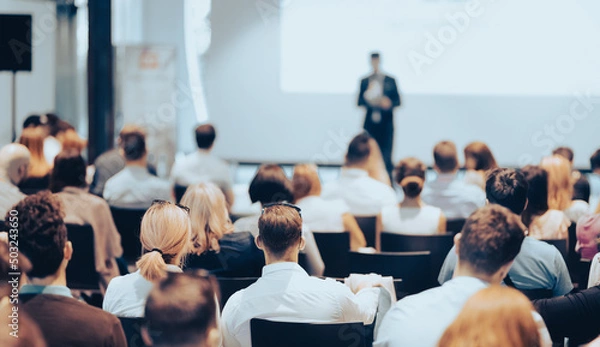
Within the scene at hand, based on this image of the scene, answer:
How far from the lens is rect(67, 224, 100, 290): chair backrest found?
14.1 feet

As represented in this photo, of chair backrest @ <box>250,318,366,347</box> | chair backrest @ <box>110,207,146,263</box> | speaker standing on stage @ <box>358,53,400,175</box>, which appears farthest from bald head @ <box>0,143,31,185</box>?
speaker standing on stage @ <box>358,53,400,175</box>

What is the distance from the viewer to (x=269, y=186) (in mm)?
4219

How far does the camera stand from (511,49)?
966cm

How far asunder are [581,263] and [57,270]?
254 cm

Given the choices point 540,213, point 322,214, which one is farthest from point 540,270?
point 322,214

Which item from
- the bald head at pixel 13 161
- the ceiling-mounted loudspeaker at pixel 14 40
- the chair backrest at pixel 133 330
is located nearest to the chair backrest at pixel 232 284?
the chair backrest at pixel 133 330

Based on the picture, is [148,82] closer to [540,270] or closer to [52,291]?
[540,270]

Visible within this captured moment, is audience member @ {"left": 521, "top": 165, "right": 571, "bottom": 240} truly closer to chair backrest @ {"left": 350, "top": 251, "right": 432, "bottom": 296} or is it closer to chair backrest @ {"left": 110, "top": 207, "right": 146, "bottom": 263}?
chair backrest @ {"left": 350, "top": 251, "right": 432, "bottom": 296}

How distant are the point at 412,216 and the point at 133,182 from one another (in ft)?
6.55

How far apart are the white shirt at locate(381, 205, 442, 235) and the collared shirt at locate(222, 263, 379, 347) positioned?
1.99m

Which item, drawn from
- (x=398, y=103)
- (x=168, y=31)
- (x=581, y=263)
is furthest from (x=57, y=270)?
(x=168, y=31)

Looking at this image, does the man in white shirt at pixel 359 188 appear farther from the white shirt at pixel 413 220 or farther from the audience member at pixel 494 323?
the audience member at pixel 494 323

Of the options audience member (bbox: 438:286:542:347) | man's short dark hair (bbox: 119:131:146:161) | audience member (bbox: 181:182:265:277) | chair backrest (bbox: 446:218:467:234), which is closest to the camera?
audience member (bbox: 438:286:542:347)

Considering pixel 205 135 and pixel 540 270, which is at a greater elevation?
pixel 205 135
